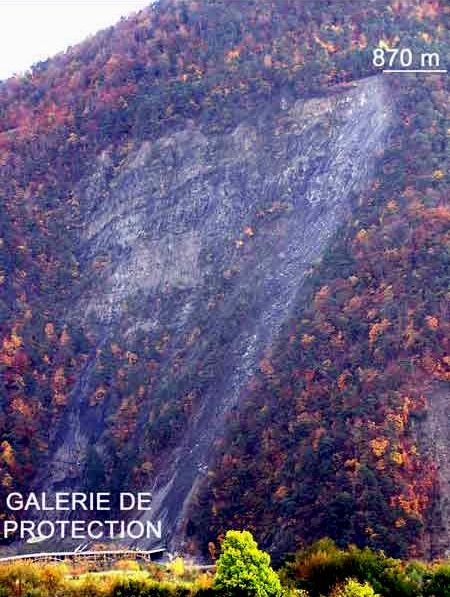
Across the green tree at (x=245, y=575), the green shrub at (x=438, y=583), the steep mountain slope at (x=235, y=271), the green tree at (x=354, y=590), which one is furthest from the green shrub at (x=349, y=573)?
the steep mountain slope at (x=235, y=271)

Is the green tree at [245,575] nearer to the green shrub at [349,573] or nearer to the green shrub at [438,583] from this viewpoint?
the green shrub at [349,573]

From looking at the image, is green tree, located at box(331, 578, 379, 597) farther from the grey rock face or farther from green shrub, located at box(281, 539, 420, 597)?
the grey rock face

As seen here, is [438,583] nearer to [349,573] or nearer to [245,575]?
[349,573]

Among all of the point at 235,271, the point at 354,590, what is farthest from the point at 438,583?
the point at 235,271

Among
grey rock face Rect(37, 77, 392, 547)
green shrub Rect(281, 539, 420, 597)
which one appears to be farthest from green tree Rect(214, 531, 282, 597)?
grey rock face Rect(37, 77, 392, 547)

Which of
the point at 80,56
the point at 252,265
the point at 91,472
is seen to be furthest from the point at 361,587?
the point at 80,56

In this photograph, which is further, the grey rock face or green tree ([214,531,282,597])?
the grey rock face

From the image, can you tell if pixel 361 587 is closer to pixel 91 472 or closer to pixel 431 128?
pixel 91 472
